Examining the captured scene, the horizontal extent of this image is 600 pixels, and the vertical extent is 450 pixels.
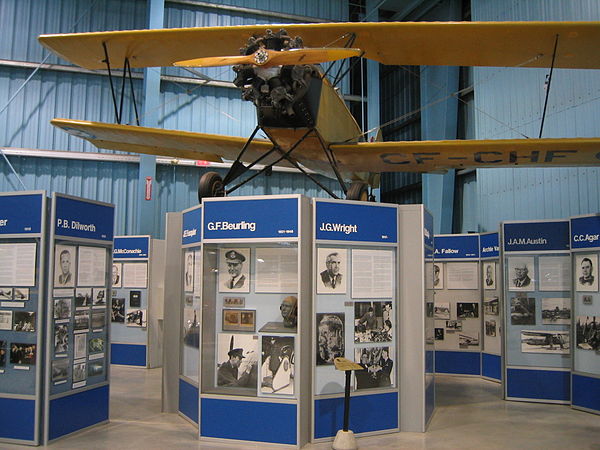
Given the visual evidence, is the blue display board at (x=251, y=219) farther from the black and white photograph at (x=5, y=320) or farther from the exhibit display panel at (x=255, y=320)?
the black and white photograph at (x=5, y=320)

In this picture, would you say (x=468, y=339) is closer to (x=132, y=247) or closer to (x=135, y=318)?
(x=135, y=318)

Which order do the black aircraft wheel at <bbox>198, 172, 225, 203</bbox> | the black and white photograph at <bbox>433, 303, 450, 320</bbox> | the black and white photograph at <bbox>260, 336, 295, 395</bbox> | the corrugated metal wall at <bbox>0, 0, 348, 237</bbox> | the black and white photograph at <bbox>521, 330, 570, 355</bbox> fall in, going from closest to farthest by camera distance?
the black and white photograph at <bbox>260, 336, 295, 395</bbox>, the black aircraft wheel at <bbox>198, 172, 225, 203</bbox>, the black and white photograph at <bbox>521, 330, 570, 355</bbox>, the black and white photograph at <bbox>433, 303, 450, 320</bbox>, the corrugated metal wall at <bbox>0, 0, 348, 237</bbox>

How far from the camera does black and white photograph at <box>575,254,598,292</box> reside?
21.3 feet

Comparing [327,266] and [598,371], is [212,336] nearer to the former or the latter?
[327,266]

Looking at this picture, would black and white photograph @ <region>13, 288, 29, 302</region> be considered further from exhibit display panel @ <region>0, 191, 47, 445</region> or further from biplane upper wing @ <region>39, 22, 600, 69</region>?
biplane upper wing @ <region>39, 22, 600, 69</region>

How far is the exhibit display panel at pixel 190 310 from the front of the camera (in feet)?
18.4

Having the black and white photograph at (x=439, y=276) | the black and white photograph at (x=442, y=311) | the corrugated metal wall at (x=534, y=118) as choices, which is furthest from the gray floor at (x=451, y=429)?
the corrugated metal wall at (x=534, y=118)

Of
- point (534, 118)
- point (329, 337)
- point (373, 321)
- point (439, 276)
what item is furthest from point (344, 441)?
point (534, 118)

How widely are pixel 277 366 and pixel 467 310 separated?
517 centimetres

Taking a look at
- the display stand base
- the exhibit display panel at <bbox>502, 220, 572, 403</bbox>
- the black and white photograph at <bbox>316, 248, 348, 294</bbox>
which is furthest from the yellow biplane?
the display stand base

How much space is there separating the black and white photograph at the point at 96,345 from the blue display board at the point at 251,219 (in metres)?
1.60

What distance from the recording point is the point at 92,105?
14.4 meters

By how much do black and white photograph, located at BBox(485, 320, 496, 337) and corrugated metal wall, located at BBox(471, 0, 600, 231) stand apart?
2.81m

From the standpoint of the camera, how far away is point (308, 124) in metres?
6.63
